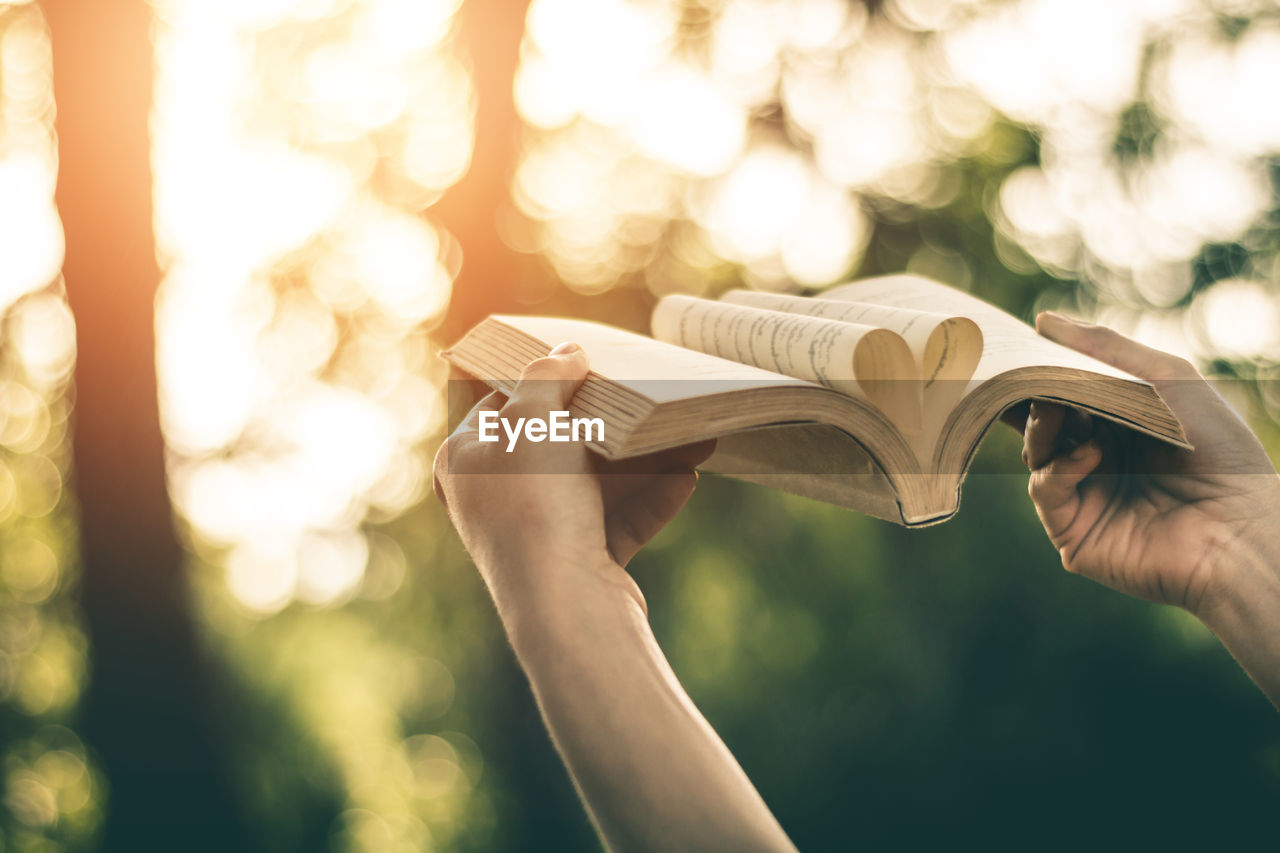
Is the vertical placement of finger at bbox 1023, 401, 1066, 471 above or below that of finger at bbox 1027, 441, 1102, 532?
above

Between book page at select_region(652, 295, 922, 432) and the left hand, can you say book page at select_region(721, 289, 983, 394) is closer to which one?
book page at select_region(652, 295, 922, 432)

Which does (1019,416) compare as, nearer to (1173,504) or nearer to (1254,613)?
(1173,504)

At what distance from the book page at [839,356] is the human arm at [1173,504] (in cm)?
40

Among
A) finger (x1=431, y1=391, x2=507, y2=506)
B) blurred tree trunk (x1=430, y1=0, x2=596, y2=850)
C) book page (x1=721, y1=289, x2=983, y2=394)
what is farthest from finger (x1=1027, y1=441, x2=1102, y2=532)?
blurred tree trunk (x1=430, y1=0, x2=596, y2=850)

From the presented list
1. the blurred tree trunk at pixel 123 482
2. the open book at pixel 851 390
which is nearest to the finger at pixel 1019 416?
the open book at pixel 851 390

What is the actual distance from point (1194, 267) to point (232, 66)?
605 centimetres

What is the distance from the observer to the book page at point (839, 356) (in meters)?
1.04

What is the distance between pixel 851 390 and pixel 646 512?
40cm

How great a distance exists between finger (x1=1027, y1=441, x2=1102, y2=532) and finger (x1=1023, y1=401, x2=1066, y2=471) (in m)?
0.02

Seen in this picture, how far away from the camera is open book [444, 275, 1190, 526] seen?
97 centimetres

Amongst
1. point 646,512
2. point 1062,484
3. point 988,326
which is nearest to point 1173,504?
point 1062,484

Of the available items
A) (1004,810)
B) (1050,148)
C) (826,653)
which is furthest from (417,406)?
(1004,810)

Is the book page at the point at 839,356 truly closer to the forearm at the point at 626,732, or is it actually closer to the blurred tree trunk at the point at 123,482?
the forearm at the point at 626,732

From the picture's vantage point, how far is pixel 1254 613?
1296 mm
